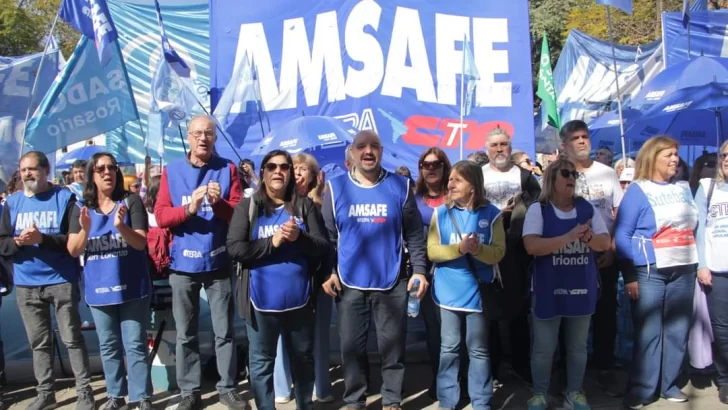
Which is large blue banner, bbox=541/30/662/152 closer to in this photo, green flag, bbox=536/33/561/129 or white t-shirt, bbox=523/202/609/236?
green flag, bbox=536/33/561/129

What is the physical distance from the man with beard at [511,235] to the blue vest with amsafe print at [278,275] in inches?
54.4

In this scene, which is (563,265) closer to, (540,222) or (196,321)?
(540,222)

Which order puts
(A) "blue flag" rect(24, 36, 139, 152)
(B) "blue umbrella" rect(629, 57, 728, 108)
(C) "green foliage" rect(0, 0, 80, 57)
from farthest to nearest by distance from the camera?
(C) "green foliage" rect(0, 0, 80, 57) < (B) "blue umbrella" rect(629, 57, 728, 108) < (A) "blue flag" rect(24, 36, 139, 152)

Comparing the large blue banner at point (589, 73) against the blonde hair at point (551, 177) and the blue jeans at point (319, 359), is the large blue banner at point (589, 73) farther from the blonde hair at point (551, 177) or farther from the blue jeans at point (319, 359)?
the blue jeans at point (319, 359)

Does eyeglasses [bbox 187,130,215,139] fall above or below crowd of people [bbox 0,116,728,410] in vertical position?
above

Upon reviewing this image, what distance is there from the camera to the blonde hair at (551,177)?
425 centimetres

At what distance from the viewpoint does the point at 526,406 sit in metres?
4.61

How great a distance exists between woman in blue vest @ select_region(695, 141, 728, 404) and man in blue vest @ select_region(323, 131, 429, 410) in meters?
2.06

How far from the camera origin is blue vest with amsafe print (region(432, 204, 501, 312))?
13.9ft

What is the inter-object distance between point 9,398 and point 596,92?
1417cm

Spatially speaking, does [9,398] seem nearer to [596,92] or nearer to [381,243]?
[381,243]

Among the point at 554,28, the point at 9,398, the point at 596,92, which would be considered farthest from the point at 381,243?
the point at 554,28

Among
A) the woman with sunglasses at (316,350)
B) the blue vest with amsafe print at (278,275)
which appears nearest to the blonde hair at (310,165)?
the woman with sunglasses at (316,350)

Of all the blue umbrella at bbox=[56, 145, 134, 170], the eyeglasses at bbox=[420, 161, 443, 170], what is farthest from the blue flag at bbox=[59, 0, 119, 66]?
the blue umbrella at bbox=[56, 145, 134, 170]
